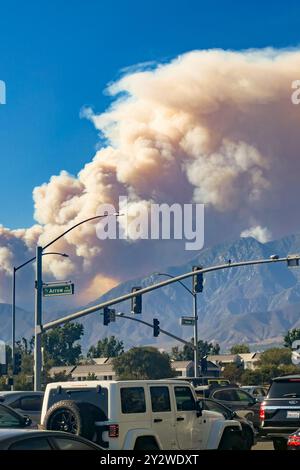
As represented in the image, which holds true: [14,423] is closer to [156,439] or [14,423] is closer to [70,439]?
[156,439]

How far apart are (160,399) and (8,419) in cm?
467

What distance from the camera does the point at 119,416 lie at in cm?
1395

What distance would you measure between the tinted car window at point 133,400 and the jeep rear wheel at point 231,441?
2495 millimetres

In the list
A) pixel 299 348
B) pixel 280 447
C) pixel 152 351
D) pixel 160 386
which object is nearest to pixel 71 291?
pixel 280 447

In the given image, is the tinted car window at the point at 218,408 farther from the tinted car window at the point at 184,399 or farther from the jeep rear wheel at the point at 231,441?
the tinted car window at the point at 184,399

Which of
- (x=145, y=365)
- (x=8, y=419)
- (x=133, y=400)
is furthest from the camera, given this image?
(x=145, y=365)

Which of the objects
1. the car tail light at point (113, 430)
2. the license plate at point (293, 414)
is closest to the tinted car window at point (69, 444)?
the car tail light at point (113, 430)

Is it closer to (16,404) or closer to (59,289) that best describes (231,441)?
(16,404)

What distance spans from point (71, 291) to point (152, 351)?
300 feet

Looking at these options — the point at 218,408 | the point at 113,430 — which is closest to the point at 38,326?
the point at 218,408

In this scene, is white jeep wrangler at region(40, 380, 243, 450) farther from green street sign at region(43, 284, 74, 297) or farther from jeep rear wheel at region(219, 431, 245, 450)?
green street sign at region(43, 284, 74, 297)

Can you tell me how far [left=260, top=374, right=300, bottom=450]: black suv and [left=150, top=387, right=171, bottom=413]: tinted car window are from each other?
17.1 ft

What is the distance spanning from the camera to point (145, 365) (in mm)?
121625

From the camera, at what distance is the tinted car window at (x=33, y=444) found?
345 inches
